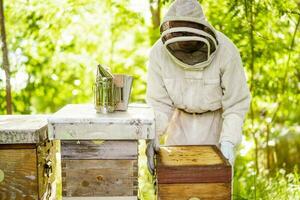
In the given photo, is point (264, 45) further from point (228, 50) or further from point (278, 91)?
point (228, 50)

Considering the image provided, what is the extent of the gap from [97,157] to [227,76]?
96cm

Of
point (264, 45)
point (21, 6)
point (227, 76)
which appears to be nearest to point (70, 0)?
point (21, 6)

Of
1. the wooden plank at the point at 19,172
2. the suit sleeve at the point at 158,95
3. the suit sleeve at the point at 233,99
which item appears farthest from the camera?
the suit sleeve at the point at 158,95

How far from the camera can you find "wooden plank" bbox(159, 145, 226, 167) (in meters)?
2.49

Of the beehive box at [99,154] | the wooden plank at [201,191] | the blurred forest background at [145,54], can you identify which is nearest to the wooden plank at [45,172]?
the beehive box at [99,154]

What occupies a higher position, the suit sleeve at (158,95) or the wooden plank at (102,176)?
the suit sleeve at (158,95)

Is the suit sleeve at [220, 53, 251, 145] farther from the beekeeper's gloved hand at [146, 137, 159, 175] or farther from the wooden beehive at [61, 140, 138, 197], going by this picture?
the wooden beehive at [61, 140, 138, 197]

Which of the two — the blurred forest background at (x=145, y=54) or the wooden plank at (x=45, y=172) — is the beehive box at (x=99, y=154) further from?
the blurred forest background at (x=145, y=54)

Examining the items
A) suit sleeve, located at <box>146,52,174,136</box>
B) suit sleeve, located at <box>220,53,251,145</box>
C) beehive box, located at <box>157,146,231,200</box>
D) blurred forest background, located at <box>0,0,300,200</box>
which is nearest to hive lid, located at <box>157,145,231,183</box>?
beehive box, located at <box>157,146,231,200</box>

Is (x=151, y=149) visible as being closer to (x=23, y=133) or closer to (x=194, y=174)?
(x=194, y=174)

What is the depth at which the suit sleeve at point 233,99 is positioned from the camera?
2863 millimetres

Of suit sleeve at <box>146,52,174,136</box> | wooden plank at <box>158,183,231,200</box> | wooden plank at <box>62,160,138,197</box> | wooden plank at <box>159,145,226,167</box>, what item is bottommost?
wooden plank at <box>158,183,231,200</box>

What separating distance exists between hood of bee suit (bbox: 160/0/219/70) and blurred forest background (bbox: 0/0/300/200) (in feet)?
3.11

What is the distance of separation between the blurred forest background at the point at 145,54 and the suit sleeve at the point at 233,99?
899mm
